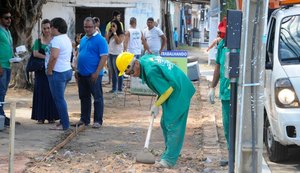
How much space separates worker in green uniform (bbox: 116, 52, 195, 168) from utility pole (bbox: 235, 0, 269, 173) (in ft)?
3.20

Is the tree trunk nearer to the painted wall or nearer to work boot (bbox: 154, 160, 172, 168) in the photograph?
the painted wall

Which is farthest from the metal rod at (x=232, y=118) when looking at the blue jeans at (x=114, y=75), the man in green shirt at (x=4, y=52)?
the blue jeans at (x=114, y=75)

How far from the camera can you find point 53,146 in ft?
25.8

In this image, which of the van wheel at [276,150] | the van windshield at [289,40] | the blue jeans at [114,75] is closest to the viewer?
the van windshield at [289,40]

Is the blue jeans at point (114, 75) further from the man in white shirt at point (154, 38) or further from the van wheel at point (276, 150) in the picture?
the van wheel at point (276, 150)

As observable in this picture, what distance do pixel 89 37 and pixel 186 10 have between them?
150ft

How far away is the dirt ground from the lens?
6.80 meters

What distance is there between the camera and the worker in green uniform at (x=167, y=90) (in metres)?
6.46

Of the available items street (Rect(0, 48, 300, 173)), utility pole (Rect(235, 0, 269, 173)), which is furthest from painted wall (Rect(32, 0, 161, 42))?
utility pole (Rect(235, 0, 269, 173))

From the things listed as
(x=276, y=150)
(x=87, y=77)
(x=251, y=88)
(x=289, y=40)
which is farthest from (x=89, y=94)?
(x=251, y=88)

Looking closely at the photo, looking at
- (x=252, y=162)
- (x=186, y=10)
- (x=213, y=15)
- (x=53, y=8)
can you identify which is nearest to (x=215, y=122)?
(x=252, y=162)

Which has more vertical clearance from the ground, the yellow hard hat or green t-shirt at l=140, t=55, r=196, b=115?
the yellow hard hat

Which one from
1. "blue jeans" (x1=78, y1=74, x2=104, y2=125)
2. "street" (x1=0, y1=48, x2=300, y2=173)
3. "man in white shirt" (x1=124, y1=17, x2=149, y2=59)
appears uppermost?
"man in white shirt" (x1=124, y1=17, x2=149, y2=59)

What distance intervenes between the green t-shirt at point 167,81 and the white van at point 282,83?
109 cm
